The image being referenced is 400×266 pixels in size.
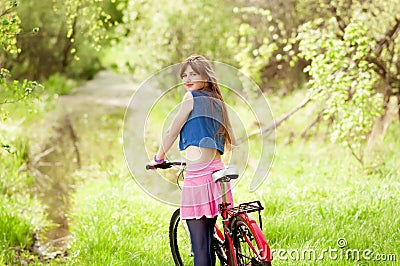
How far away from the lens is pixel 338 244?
4664 millimetres

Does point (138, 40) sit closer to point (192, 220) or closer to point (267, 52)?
point (267, 52)

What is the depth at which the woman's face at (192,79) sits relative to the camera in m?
3.79

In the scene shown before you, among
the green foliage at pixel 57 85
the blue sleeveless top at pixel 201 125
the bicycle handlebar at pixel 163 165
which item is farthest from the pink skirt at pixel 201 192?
the green foliage at pixel 57 85

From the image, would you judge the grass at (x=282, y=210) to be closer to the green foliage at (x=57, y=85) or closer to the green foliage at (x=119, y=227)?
the green foliage at (x=119, y=227)

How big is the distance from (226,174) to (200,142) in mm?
296

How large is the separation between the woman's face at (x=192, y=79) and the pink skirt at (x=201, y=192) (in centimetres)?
50

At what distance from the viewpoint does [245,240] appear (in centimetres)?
362

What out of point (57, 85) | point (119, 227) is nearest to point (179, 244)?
point (119, 227)

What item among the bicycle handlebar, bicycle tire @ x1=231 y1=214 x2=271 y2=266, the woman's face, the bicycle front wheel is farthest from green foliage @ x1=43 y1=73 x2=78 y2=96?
bicycle tire @ x1=231 y1=214 x2=271 y2=266

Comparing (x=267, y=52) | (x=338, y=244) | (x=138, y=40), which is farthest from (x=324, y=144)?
(x=138, y=40)

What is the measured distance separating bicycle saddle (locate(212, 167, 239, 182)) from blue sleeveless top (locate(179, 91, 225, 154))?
213mm

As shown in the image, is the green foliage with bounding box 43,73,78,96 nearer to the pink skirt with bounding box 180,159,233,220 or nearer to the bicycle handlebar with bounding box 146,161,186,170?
the bicycle handlebar with bounding box 146,161,186,170

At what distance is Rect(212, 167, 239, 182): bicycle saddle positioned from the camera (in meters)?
3.57

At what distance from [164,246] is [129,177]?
2917 millimetres
